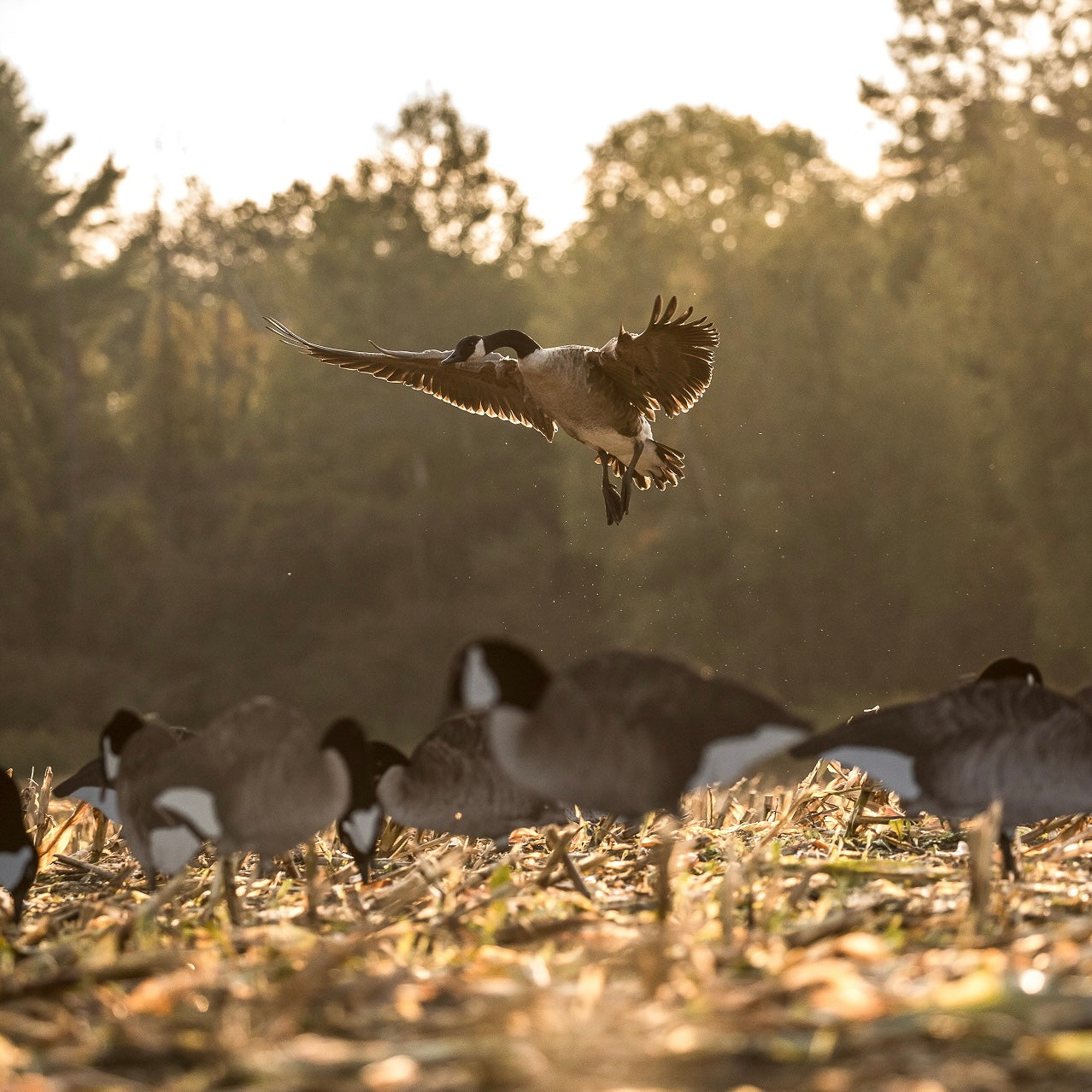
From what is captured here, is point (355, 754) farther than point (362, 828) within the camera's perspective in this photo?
No

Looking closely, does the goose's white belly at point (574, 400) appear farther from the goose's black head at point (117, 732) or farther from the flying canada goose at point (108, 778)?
the goose's black head at point (117, 732)

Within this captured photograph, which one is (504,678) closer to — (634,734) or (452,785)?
(634,734)

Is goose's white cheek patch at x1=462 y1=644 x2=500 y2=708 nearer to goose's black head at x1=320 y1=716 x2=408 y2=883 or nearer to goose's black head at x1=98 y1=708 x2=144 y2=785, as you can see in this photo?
goose's black head at x1=320 y1=716 x2=408 y2=883

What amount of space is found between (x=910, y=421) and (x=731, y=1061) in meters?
33.6

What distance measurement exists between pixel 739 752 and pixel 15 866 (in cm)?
229

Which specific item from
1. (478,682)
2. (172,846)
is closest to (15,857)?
(172,846)

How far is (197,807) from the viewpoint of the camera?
3795 millimetres

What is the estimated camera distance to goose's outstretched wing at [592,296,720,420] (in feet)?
27.6

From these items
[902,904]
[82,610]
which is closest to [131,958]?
[902,904]

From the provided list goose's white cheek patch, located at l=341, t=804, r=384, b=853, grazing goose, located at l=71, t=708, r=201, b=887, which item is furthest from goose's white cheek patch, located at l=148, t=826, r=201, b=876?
goose's white cheek patch, located at l=341, t=804, r=384, b=853

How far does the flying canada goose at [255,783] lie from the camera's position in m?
3.79

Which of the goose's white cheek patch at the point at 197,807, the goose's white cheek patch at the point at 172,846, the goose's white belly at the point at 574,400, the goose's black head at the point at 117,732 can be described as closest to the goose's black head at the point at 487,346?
the goose's white belly at the point at 574,400

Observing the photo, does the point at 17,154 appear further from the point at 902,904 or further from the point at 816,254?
the point at 902,904

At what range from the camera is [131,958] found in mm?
3111
